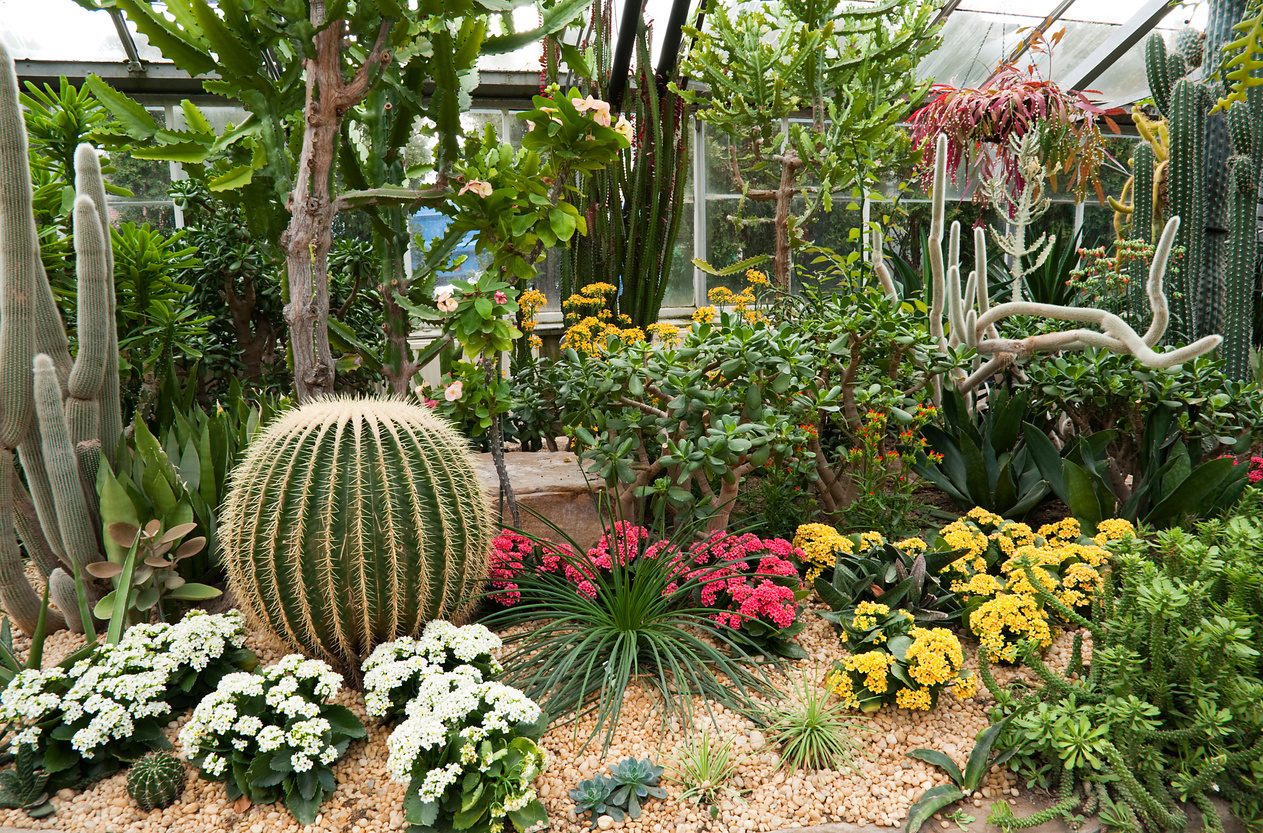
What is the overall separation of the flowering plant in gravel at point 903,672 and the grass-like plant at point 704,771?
0.36m

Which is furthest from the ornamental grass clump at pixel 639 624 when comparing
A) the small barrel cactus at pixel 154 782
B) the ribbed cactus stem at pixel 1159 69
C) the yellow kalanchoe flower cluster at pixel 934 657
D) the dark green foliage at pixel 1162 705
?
the ribbed cactus stem at pixel 1159 69

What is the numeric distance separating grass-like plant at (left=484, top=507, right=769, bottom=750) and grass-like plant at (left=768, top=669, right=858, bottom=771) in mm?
98

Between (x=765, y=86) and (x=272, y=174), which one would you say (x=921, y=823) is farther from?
(x=765, y=86)

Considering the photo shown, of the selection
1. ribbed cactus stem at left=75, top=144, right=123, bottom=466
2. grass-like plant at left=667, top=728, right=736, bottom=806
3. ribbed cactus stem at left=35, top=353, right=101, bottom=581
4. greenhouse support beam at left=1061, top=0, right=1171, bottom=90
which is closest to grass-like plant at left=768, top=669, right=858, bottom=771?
grass-like plant at left=667, top=728, right=736, bottom=806

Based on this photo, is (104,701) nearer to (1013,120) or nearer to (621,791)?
(621,791)

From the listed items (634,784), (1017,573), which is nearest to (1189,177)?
(1017,573)

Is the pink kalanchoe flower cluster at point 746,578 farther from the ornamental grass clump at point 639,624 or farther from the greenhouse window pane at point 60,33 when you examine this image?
the greenhouse window pane at point 60,33

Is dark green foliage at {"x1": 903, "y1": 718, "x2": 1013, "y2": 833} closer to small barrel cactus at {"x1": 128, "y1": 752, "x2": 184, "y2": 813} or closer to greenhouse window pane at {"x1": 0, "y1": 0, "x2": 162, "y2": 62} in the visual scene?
small barrel cactus at {"x1": 128, "y1": 752, "x2": 184, "y2": 813}

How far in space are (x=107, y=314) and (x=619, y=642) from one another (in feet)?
5.29

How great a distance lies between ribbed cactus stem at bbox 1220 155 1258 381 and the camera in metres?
3.31

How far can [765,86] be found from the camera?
4.41m

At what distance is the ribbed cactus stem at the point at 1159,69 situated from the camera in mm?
3561

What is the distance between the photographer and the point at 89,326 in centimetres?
191

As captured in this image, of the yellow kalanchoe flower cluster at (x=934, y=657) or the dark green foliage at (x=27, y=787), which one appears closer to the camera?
the dark green foliage at (x=27, y=787)
